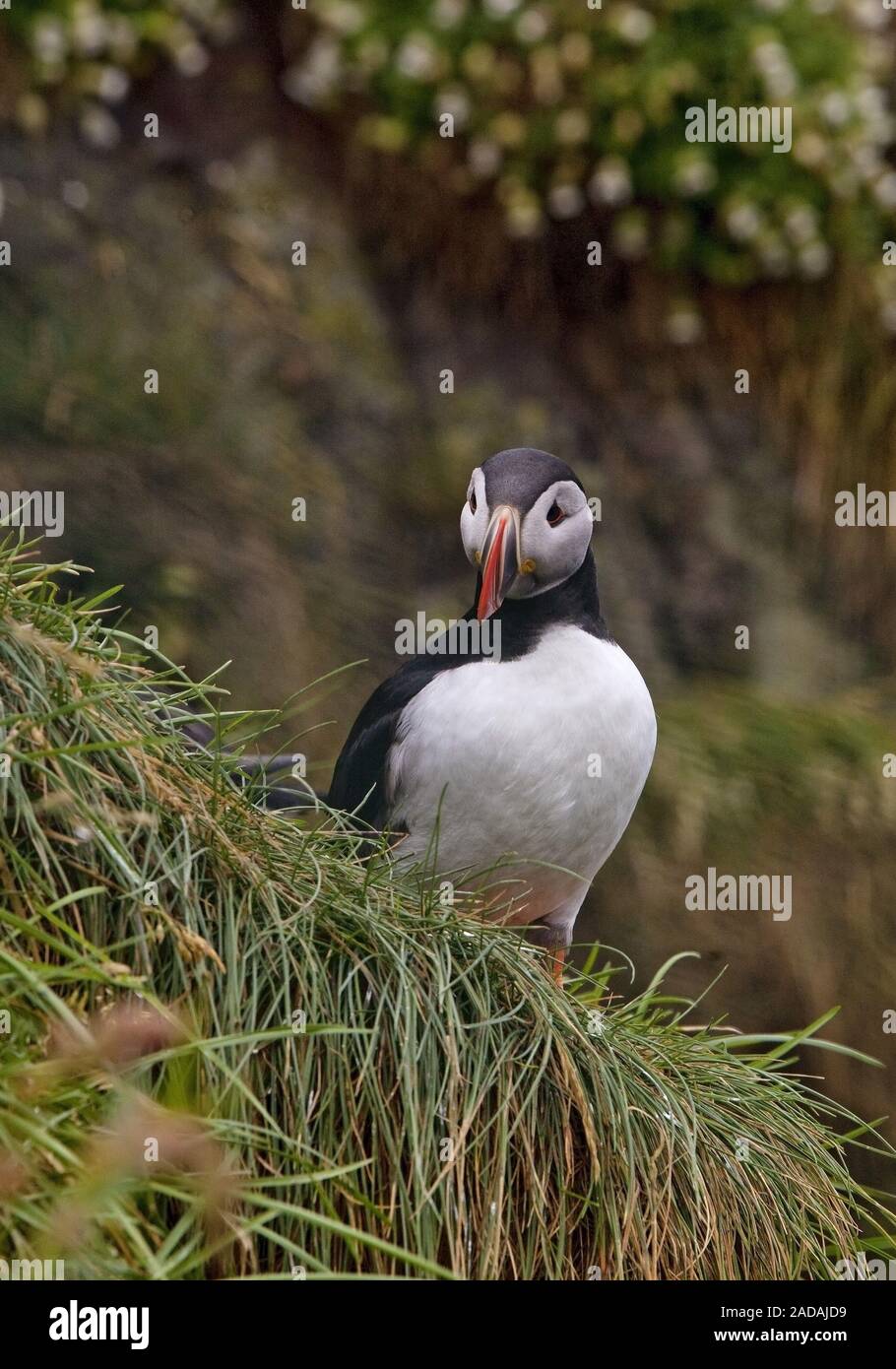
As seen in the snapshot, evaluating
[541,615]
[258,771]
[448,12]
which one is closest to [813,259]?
[448,12]

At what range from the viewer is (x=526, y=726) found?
8.76 ft

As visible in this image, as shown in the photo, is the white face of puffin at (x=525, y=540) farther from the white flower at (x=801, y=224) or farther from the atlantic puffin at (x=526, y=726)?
the white flower at (x=801, y=224)

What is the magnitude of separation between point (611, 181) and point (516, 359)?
2.33ft

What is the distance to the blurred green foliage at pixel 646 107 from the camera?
4.64 metres

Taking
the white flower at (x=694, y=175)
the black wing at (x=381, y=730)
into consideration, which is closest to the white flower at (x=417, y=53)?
the white flower at (x=694, y=175)

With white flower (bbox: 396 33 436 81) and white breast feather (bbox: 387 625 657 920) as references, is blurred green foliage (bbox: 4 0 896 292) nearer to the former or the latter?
white flower (bbox: 396 33 436 81)

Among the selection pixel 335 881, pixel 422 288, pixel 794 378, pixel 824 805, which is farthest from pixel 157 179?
pixel 335 881

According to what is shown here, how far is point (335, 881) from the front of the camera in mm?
2119

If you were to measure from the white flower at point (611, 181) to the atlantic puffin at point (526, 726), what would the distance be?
2.35 m

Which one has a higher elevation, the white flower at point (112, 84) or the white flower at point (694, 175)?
the white flower at point (112, 84)

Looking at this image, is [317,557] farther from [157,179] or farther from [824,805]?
[824,805]

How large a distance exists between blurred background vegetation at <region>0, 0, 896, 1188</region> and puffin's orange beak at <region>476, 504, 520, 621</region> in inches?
80.4

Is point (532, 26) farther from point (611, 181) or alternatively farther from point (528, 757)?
point (528, 757)

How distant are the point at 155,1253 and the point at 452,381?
387 cm
